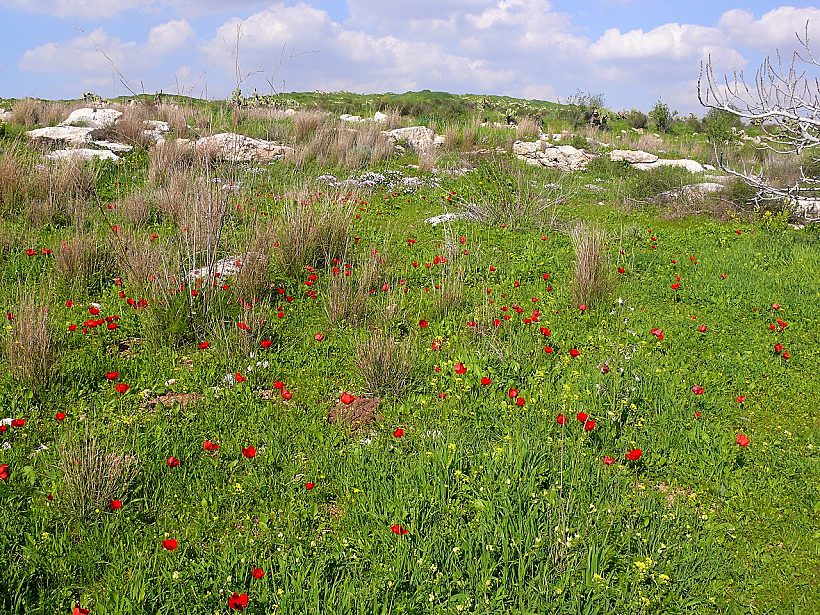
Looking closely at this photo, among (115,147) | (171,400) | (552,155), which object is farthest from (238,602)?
(552,155)

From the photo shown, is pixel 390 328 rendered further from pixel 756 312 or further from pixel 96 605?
pixel 756 312

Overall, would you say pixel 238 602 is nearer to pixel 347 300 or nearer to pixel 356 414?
pixel 356 414

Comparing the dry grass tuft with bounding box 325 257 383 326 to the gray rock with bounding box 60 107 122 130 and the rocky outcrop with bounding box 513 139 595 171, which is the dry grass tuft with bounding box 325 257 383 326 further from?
the rocky outcrop with bounding box 513 139 595 171

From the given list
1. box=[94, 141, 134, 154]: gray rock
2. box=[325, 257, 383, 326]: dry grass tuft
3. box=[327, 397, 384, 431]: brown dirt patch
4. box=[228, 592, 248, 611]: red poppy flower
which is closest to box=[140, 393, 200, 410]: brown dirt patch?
box=[327, 397, 384, 431]: brown dirt patch

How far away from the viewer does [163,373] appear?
4262mm

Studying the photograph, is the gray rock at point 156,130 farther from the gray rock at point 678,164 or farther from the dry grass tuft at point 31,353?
the gray rock at point 678,164

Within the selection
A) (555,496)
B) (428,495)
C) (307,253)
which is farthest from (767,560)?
(307,253)

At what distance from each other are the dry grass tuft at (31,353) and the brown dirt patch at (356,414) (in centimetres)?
193

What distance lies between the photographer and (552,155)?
1636 cm

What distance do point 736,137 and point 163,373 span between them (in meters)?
24.5

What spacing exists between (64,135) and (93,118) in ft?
8.21

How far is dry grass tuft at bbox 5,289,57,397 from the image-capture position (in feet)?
12.7

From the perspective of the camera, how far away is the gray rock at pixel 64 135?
37.3 ft

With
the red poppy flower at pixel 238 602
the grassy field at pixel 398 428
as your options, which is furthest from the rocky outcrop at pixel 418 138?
the red poppy flower at pixel 238 602
